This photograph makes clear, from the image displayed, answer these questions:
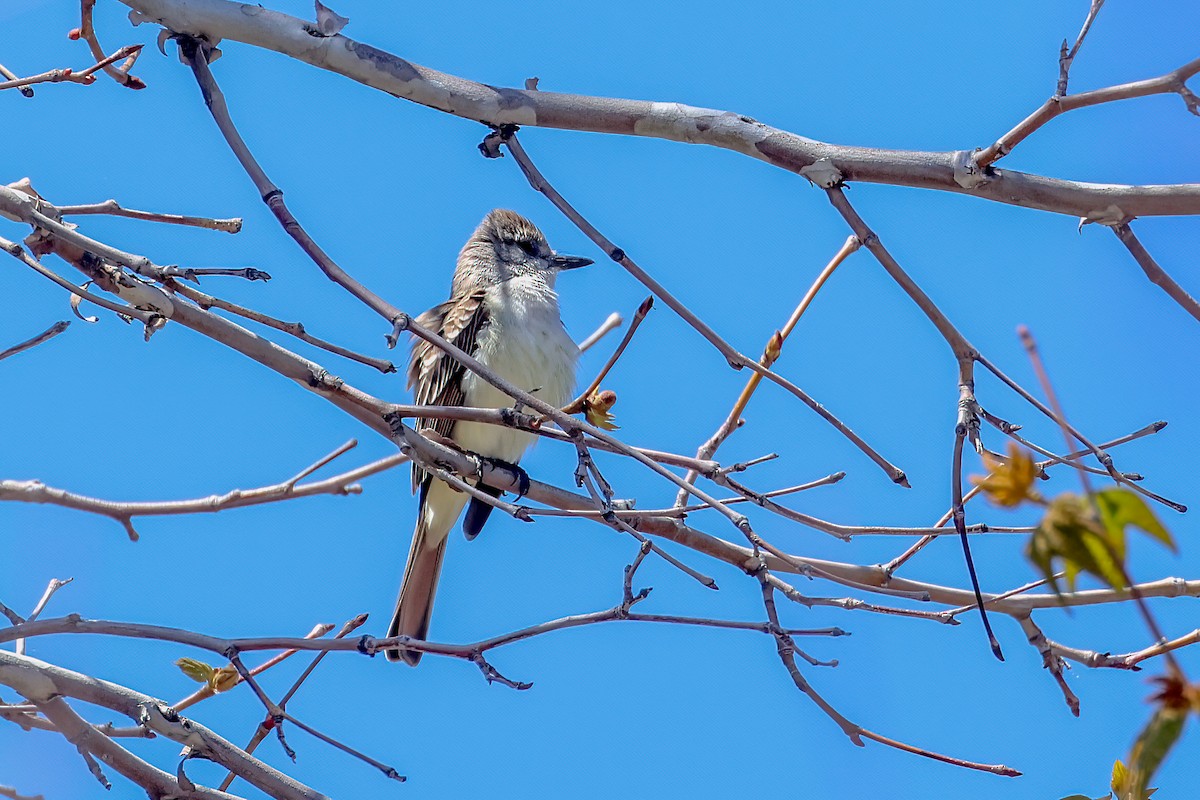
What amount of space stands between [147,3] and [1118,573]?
2.93 metres

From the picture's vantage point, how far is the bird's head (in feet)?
23.2

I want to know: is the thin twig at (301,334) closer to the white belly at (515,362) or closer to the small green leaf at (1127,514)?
the small green leaf at (1127,514)

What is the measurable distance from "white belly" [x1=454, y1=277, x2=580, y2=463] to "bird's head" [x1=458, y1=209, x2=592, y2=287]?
0.52 metres

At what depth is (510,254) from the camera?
7.25 metres

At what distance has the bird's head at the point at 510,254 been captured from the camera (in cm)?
708

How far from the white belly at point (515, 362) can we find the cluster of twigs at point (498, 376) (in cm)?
248

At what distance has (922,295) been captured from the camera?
2697 mm

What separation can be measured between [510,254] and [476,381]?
1.30 meters

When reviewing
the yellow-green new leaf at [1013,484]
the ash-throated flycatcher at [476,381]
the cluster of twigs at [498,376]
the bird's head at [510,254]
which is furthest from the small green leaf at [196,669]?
the bird's head at [510,254]

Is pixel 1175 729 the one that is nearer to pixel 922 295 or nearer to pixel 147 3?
pixel 922 295

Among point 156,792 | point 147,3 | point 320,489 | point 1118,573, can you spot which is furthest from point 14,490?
point 1118,573

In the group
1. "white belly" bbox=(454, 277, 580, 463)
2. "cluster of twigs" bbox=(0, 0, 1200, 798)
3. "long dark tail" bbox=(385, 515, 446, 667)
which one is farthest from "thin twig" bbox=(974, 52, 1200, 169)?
"long dark tail" bbox=(385, 515, 446, 667)

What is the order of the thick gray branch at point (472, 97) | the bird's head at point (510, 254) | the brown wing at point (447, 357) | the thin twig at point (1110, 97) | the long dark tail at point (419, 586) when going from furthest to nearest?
the bird's head at point (510, 254)
the brown wing at point (447, 357)
the long dark tail at point (419, 586)
the thick gray branch at point (472, 97)
the thin twig at point (1110, 97)

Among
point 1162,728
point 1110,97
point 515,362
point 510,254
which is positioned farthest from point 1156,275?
point 510,254
